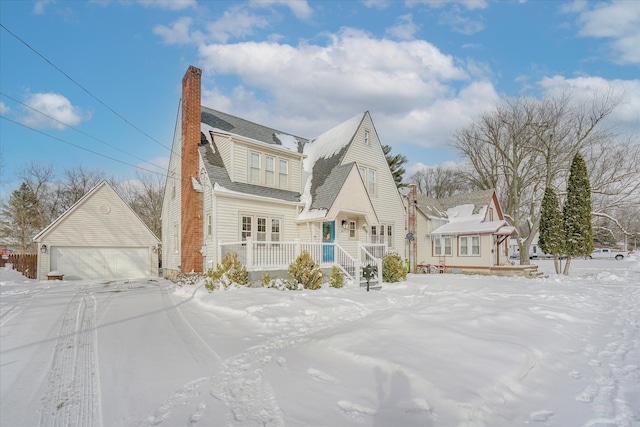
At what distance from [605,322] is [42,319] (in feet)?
43.9

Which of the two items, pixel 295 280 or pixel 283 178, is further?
pixel 283 178

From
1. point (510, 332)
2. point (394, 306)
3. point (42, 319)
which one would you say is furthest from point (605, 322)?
point (42, 319)

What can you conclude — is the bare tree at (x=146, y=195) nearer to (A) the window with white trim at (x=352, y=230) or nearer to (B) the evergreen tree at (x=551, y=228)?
(A) the window with white trim at (x=352, y=230)

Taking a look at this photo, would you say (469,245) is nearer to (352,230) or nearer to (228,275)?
(352,230)

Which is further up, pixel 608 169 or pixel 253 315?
pixel 608 169

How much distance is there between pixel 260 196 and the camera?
48.2 feet

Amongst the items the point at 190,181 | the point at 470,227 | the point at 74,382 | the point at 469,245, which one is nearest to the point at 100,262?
the point at 190,181

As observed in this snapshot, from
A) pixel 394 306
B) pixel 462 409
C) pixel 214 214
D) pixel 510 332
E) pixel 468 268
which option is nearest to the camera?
pixel 462 409

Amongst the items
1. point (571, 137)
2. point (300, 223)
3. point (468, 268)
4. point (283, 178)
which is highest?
point (571, 137)

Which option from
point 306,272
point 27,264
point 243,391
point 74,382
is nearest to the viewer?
point 243,391

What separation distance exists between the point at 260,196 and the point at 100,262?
1218 cm

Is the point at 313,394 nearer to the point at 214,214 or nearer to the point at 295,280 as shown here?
the point at 295,280

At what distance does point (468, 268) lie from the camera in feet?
72.8

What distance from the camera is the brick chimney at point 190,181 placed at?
14.7m
